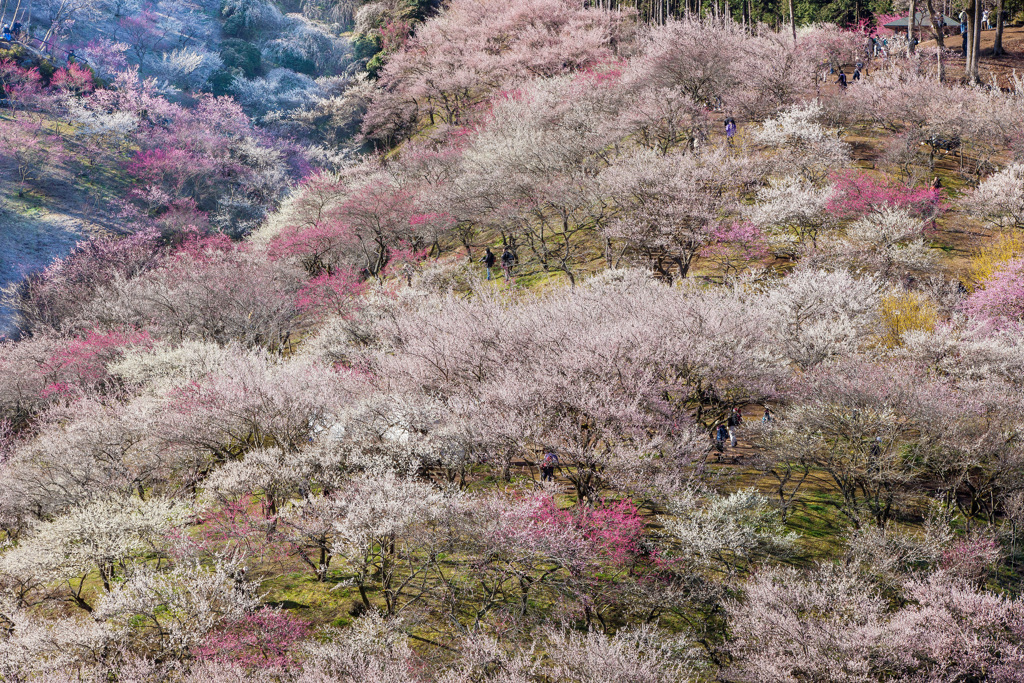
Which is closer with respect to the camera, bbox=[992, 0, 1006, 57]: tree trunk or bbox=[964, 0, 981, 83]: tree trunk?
bbox=[964, 0, 981, 83]: tree trunk

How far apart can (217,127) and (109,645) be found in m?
62.2

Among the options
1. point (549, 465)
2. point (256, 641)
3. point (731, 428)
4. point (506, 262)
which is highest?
point (506, 262)

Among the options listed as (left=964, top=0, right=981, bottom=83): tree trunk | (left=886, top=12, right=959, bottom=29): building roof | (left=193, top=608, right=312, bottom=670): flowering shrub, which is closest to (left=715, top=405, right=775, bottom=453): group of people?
(left=193, top=608, right=312, bottom=670): flowering shrub

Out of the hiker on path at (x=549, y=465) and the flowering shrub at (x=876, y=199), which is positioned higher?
the flowering shrub at (x=876, y=199)

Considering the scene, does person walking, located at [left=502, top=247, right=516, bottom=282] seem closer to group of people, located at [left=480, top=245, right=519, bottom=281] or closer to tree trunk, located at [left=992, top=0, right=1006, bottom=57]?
group of people, located at [left=480, top=245, right=519, bottom=281]

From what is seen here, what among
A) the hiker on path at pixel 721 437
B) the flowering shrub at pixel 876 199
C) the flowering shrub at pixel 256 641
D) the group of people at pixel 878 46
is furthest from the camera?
the group of people at pixel 878 46

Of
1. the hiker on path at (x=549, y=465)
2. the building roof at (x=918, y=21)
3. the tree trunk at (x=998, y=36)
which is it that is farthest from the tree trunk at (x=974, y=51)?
the hiker on path at (x=549, y=465)

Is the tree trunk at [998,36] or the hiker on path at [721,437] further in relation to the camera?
the tree trunk at [998,36]

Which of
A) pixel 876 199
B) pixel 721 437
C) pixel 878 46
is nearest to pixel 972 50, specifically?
pixel 878 46

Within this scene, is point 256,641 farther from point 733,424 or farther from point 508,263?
point 508,263

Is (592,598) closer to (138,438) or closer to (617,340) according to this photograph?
(617,340)

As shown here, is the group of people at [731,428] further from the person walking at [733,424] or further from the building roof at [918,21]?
the building roof at [918,21]

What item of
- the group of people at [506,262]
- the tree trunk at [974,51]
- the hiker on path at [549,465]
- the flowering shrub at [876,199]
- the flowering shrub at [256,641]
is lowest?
the flowering shrub at [256,641]

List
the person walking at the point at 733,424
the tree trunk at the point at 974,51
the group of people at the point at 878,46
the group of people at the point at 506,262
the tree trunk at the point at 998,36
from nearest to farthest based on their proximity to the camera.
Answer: the person walking at the point at 733,424 < the group of people at the point at 506,262 < the tree trunk at the point at 974,51 < the tree trunk at the point at 998,36 < the group of people at the point at 878,46
